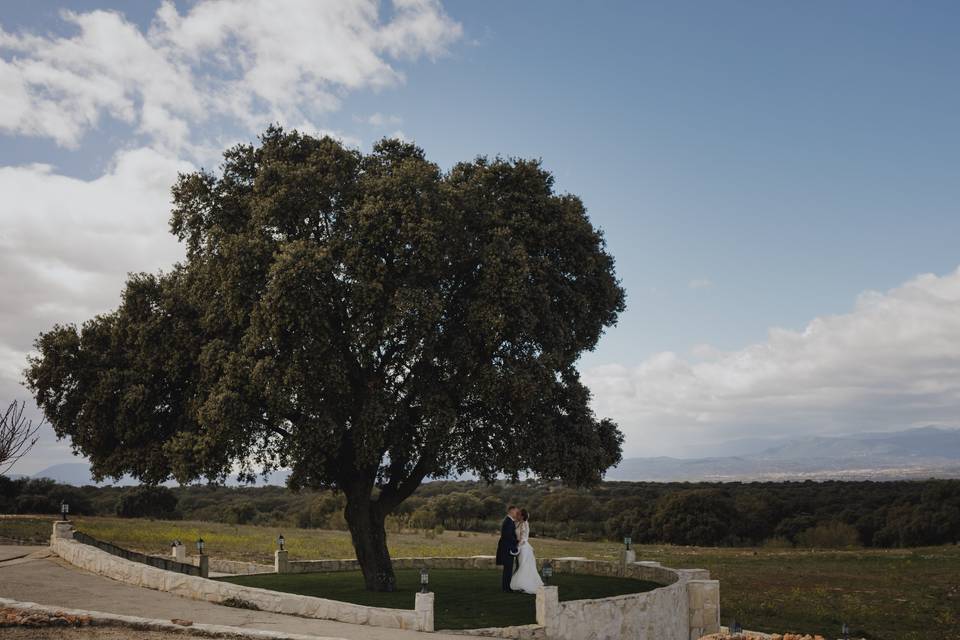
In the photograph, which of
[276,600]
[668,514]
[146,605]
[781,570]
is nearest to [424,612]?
[276,600]

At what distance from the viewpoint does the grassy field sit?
2380 centimetres

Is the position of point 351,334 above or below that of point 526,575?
above

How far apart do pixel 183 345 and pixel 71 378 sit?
4.30 meters

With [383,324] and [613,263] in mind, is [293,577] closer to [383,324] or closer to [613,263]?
[383,324]

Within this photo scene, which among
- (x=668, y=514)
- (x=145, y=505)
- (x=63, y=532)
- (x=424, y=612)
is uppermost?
(x=63, y=532)

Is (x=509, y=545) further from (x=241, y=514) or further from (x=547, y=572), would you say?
(x=241, y=514)

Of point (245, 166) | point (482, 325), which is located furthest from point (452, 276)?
point (245, 166)

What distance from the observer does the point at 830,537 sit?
52.8 meters

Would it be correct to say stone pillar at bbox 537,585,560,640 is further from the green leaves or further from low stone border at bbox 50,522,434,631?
the green leaves

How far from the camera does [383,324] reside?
788 inches

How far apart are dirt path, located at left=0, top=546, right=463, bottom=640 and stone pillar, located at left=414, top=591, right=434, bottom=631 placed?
404 mm

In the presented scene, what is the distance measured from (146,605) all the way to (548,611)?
8.25 m

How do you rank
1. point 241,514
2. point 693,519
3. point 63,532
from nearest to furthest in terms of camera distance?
1. point 63,532
2. point 693,519
3. point 241,514

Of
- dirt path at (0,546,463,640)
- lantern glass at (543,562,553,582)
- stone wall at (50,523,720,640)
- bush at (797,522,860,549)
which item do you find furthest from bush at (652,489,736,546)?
dirt path at (0,546,463,640)
